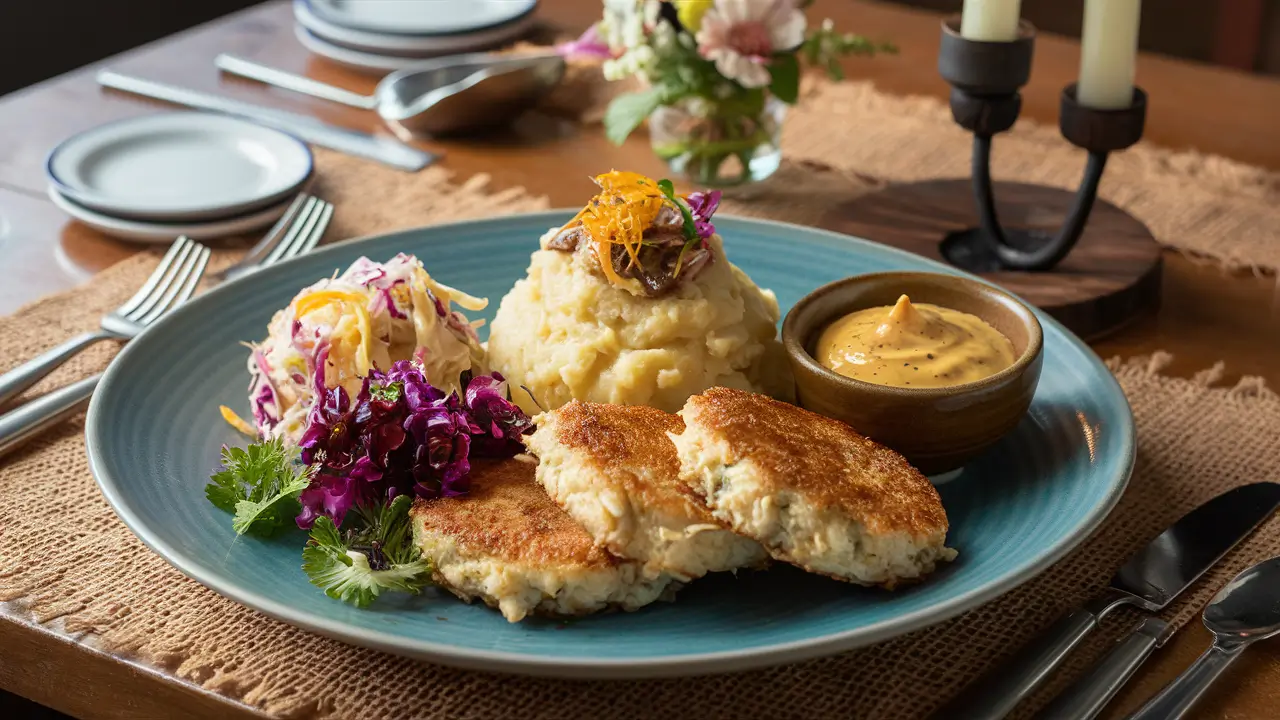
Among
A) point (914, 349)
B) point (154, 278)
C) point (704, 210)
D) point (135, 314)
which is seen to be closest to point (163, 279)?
point (154, 278)

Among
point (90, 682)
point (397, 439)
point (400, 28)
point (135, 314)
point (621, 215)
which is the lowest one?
point (90, 682)

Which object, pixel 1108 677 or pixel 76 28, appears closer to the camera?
pixel 1108 677

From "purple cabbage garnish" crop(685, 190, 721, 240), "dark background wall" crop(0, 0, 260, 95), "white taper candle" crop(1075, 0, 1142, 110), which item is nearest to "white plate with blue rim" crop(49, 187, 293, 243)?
"purple cabbage garnish" crop(685, 190, 721, 240)

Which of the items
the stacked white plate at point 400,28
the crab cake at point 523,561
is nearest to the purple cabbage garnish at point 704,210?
the crab cake at point 523,561

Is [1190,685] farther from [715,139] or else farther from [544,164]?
[544,164]

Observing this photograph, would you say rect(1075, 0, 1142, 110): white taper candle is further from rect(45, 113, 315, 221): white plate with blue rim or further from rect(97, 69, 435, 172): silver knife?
rect(45, 113, 315, 221): white plate with blue rim
